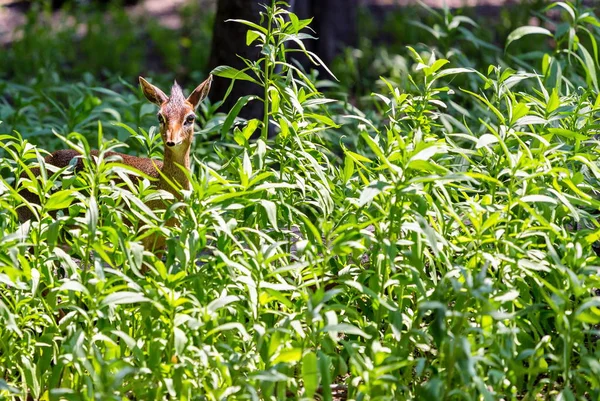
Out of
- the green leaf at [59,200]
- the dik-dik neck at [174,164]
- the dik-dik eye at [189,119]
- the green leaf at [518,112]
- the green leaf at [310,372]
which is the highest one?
the green leaf at [518,112]

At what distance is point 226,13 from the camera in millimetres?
8039

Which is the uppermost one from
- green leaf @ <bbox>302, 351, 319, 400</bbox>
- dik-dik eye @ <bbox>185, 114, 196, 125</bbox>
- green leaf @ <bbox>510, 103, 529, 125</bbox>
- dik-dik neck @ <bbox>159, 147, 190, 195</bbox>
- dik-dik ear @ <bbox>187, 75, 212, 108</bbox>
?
green leaf @ <bbox>510, 103, 529, 125</bbox>

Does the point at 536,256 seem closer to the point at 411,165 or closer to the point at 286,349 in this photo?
the point at 411,165

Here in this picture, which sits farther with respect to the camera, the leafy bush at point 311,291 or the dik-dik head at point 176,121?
the dik-dik head at point 176,121

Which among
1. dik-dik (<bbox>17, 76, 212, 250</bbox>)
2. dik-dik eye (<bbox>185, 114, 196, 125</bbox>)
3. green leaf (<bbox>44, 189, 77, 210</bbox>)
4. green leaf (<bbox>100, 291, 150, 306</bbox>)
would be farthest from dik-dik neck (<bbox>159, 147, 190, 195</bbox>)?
green leaf (<bbox>100, 291, 150, 306</bbox>)

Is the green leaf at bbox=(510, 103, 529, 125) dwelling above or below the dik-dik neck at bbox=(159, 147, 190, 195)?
above

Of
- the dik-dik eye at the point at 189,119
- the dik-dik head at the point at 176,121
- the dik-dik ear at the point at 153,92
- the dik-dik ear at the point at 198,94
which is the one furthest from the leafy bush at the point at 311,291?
the dik-dik ear at the point at 153,92

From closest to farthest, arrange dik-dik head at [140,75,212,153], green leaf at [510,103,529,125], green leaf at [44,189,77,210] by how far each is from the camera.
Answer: green leaf at [44,189,77,210] < green leaf at [510,103,529,125] < dik-dik head at [140,75,212,153]

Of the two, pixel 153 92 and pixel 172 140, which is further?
pixel 153 92

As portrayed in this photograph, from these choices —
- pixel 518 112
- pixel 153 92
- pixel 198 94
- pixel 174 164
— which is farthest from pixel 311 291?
pixel 153 92

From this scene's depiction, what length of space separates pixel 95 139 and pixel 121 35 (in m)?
5.42

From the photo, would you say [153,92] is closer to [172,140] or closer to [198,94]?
[198,94]

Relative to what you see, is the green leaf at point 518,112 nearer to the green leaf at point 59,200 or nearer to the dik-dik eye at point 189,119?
the dik-dik eye at point 189,119

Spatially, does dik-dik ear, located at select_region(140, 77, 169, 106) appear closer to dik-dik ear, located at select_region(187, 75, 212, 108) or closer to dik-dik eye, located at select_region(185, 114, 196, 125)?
dik-dik ear, located at select_region(187, 75, 212, 108)
